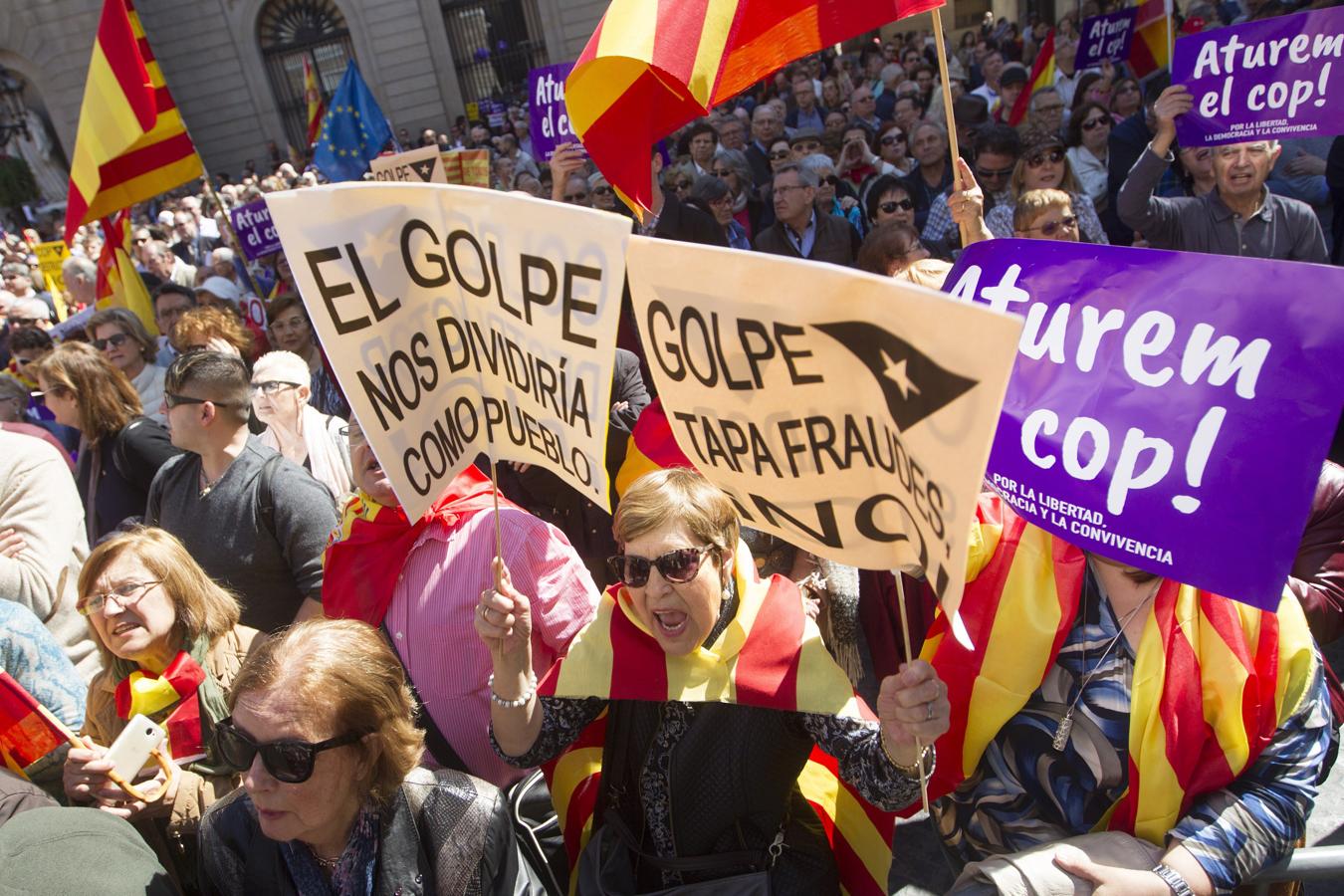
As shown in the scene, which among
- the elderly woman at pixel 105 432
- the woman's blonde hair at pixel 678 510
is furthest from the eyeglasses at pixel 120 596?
the elderly woman at pixel 105 432

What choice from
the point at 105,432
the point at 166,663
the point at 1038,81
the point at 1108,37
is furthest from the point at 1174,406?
the point at 1038,81

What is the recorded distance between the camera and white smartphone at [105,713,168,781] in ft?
6.91

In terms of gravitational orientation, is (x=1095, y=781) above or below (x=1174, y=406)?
below

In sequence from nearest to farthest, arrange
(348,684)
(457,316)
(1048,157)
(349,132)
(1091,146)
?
(348,684)
(457,316)
(1048,157)
(1091,146)
(349,132)

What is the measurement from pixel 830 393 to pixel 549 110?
6493 millimetres

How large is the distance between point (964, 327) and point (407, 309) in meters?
1.16

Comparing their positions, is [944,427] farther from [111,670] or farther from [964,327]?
[111,670]

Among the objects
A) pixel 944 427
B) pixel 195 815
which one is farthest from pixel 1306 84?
pixel 195 815

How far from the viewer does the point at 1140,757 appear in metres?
1.68

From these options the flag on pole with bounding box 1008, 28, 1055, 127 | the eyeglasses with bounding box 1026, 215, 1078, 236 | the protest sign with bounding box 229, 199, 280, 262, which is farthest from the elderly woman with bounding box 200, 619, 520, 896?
the flag on pole with bounding box 1008, 28, 1055, 127

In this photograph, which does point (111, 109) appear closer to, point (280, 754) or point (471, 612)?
point (471, 612)

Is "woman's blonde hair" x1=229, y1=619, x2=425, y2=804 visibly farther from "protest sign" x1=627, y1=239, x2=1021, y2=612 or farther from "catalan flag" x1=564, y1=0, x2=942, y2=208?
"catalan flag" x1=564, y1=0, x2=942, y2=208

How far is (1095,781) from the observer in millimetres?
1760

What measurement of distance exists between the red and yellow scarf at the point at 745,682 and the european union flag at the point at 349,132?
7.90 metres
